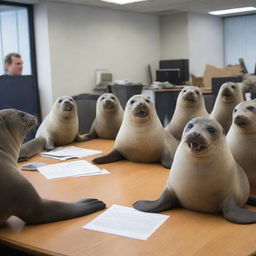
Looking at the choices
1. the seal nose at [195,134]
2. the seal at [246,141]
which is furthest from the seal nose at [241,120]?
the seal nose at [195,134]

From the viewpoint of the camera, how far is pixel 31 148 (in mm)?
3195

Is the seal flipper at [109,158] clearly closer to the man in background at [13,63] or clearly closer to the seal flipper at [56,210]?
the seal flipper at [56,210]

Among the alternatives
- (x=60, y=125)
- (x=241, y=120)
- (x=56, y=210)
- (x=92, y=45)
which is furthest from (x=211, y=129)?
(x=92, y=45)

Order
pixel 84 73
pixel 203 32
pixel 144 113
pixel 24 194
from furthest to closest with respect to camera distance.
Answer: pixel 203 32 < pixel 84 73 < pixel 144 113 < pixel 24 194

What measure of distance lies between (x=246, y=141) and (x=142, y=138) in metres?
0.86

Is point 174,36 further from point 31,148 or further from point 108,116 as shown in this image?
point 31,148

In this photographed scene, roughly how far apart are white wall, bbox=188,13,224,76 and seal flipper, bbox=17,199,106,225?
882cm

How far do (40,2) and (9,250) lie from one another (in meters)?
6.55

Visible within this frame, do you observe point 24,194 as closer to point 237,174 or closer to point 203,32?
point 237,174

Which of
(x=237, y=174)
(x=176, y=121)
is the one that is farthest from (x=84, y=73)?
(x=237, y=174)

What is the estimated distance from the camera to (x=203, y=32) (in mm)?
10711

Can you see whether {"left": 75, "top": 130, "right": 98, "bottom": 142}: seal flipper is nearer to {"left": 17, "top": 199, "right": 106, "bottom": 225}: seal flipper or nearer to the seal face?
the seal face

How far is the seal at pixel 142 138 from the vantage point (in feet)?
8.95

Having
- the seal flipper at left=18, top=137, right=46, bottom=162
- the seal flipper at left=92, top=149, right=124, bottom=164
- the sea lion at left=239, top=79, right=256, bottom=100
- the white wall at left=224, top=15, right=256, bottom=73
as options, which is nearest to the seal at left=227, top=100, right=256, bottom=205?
the seal flipper at left=92, top=149, right=124, bottom=164
